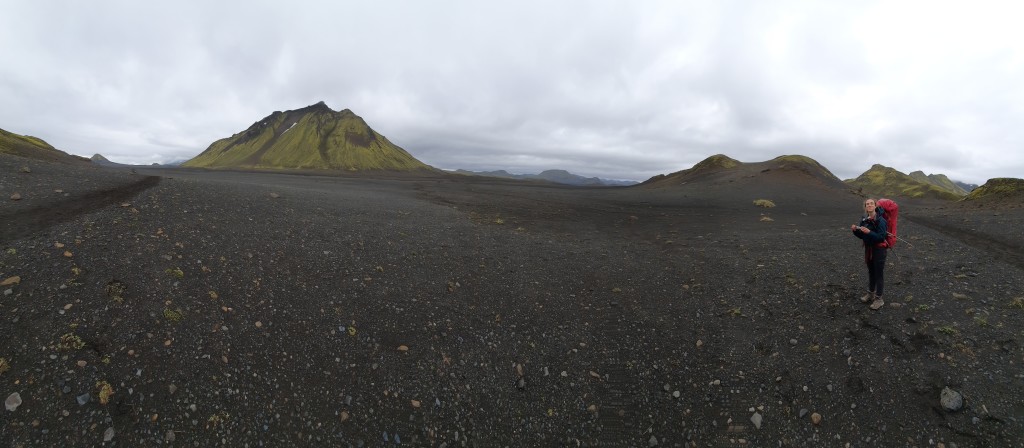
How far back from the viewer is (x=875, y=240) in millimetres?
9438

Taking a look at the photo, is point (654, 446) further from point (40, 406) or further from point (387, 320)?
point (40, 406)

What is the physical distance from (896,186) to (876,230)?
114241 millimetres

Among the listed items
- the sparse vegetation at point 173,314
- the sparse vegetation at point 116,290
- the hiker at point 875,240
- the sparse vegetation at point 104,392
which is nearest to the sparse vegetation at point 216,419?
the sparse vegetation at point 104,392

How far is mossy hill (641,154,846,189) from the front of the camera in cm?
5841

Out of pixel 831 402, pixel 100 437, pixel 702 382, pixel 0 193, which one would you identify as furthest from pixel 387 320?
pixel 0 193

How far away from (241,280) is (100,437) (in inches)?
182

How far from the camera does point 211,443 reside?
237 inches

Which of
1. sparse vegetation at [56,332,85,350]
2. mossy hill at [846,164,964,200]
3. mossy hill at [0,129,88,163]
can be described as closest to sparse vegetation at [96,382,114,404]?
sparse vegetation at [56,332,85,350]

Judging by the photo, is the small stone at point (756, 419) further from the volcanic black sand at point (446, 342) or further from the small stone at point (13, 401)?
the small stone at point (13, 401)

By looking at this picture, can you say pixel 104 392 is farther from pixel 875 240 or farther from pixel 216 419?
pixel 875 240

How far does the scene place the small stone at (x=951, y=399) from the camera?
21.5 feet

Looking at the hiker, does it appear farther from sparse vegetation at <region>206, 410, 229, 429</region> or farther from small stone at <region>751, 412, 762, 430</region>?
sparse vegetation at <region>206, 410, 229, 429</region>

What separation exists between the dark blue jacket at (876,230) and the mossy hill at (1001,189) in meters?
35.9

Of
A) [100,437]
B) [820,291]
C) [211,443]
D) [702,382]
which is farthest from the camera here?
[820,291]
